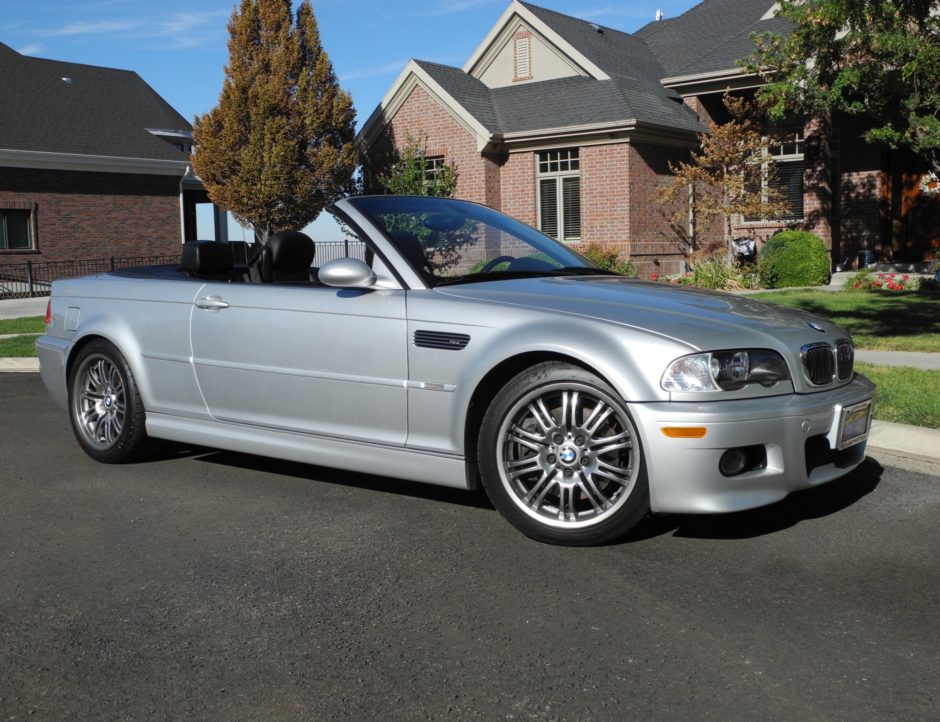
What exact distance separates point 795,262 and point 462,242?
1644 centimetres

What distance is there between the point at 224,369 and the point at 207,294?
467mm

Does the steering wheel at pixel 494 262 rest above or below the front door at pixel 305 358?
above

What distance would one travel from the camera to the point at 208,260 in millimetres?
6363

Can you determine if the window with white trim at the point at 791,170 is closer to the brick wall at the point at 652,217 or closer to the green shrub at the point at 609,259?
the brick wall at the point at 652,217

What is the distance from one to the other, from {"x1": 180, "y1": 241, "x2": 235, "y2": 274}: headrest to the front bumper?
10.3ft

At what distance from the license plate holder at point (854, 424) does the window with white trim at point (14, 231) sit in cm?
3036

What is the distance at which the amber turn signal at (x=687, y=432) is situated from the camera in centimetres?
419

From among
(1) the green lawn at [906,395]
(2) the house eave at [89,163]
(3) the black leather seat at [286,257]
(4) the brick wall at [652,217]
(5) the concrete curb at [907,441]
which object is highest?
Answer: (2) the house eave at [89,163]

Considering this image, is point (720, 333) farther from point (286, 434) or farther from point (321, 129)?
point (321, 129)

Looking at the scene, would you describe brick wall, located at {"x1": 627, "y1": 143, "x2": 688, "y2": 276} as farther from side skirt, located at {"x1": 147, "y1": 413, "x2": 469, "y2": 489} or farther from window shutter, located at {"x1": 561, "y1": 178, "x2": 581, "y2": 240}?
side skirt, located at {"x1": 147, "y1": 413, "x2": 469, "y2": 489}

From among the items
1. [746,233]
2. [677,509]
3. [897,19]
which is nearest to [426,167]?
[746,233]

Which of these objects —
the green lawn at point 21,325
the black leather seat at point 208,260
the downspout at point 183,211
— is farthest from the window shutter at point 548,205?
the black leather seat at point 208,260

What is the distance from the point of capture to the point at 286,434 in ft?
18.0

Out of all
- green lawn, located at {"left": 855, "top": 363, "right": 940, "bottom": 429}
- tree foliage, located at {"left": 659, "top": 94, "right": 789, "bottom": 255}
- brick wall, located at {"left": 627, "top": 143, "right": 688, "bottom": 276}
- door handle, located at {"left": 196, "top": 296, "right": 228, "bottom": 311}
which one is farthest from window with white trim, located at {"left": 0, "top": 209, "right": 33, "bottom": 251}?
door handle, located at {"left": 196, "top": 296, "right": 228, "bottom": 311}
